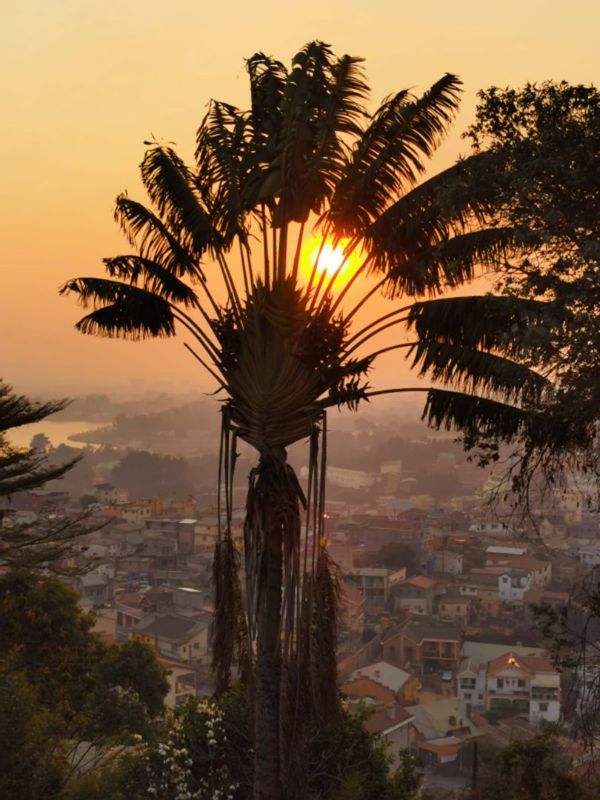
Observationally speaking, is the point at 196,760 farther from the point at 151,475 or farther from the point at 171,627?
the point at 151,475

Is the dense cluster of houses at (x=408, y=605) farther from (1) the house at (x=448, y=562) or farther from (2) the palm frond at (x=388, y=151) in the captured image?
(2) the palm frond at (x=388, y=151)

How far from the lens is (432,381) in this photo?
22.6 ft

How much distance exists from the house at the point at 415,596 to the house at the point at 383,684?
473 inches

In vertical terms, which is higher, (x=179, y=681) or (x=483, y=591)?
(x=483, y=591)

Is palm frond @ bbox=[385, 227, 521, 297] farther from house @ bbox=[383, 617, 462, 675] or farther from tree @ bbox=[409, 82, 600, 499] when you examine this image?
house @ bbox=[383, 617, 462, 675]

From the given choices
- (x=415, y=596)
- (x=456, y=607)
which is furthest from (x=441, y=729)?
(x=415, y=596)

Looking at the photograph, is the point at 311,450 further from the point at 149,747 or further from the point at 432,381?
the point at 149,747

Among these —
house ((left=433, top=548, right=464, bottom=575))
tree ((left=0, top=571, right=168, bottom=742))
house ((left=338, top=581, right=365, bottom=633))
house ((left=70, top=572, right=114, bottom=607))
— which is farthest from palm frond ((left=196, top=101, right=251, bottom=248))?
house ((left=433, top=548, right=464, bottom=575))

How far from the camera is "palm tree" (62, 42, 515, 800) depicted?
21.9ft

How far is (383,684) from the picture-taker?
35.1 metres

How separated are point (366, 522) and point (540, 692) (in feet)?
141

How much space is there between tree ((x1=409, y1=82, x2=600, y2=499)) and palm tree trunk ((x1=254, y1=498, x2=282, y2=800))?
1.61 meters

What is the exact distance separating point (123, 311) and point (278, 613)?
2490 millimetres

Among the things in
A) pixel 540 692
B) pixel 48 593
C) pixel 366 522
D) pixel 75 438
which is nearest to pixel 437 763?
pixel 540 692
